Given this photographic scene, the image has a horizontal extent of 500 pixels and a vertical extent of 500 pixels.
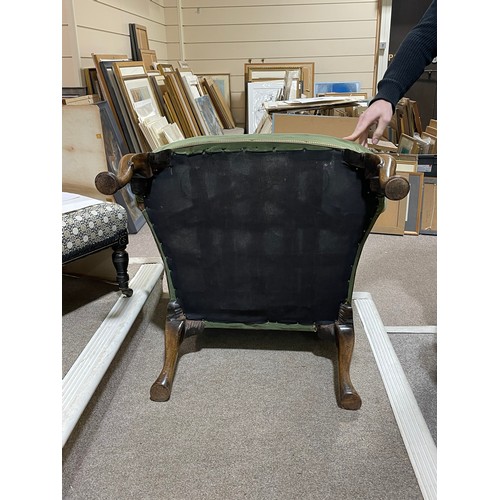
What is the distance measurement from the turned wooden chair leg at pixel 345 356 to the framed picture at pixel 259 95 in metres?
3.14

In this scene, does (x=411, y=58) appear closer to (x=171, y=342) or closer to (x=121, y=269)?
(x=171, y=342)

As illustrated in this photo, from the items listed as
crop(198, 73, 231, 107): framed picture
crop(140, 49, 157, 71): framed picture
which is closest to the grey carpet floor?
crop(140, 49, 157, 71): framed picture

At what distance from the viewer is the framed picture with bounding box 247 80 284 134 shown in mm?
4345

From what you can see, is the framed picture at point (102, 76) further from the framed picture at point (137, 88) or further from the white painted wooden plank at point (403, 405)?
the white painted wooden plank at point (403, 405)

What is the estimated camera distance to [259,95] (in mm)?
4387

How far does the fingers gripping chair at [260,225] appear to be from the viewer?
4.22 ft

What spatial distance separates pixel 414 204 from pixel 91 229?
198 centimetres

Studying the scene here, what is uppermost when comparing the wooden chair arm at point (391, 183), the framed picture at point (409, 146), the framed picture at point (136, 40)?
the framed picture at point (136, 40)

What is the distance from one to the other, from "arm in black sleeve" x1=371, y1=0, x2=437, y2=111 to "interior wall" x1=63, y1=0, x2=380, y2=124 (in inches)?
131

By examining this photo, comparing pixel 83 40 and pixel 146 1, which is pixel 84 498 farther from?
pixel 146 1

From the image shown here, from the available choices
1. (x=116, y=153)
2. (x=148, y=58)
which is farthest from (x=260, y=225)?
(x=148, y=58)

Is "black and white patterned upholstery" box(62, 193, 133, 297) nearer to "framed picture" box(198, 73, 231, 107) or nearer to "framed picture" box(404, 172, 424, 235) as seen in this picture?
"framed picture" box(404, 172, 424, 235)

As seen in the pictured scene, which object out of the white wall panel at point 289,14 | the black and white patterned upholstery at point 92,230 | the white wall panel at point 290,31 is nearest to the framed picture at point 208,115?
the white wall panel at point 290,31

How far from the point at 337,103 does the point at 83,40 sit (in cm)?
164
